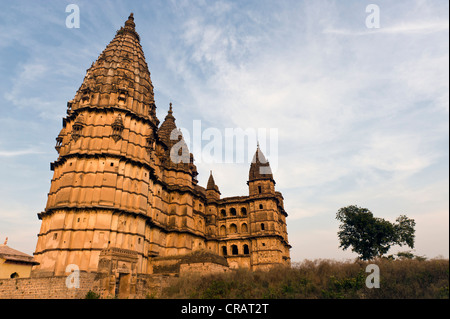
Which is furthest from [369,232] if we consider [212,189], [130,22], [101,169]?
[130,22]

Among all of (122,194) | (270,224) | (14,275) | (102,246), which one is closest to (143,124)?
(122,194)

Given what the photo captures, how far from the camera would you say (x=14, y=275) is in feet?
79.8

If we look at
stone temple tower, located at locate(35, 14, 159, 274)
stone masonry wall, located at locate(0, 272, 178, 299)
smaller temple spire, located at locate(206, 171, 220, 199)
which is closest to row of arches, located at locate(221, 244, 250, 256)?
smaller temple spire, located at locate(206, 171, 220, 199)

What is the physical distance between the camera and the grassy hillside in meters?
15.2

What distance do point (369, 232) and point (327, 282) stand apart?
75.0ft

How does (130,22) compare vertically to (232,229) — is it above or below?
above

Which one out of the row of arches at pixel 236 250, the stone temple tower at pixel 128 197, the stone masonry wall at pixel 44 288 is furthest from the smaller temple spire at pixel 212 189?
the stone masonry wall at pixel 44 288

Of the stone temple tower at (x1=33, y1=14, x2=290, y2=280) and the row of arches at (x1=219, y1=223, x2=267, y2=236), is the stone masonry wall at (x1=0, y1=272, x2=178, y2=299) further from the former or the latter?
the row of arches at (x1=219, y1=223, x2=267, y2=236)

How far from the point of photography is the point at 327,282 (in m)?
17.5

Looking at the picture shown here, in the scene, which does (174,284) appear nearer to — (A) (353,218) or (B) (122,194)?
(B) (122,194)

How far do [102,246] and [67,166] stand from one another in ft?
30.7

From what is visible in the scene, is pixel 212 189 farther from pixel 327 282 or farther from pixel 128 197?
pixel 327 282

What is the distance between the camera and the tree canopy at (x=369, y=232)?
36.8 meters

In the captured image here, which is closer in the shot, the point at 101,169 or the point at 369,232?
the point at 101,169
